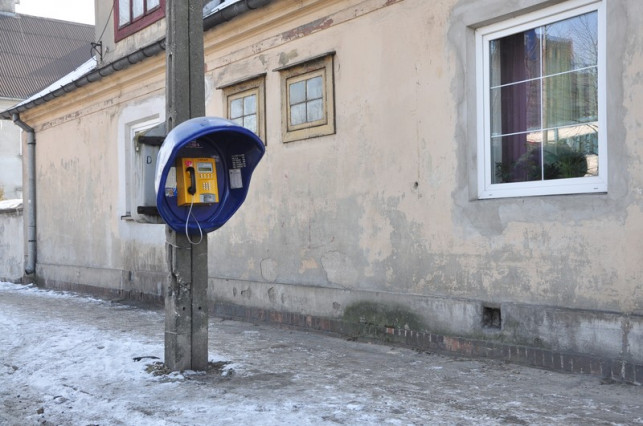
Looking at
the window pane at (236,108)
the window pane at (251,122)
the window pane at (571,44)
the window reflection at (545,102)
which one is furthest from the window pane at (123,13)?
the window pane at (571,44)

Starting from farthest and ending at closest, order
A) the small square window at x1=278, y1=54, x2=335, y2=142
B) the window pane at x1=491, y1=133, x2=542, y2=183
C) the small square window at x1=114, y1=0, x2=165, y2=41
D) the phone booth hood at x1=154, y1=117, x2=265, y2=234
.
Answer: the small square window at x1=114, y1=0, x2=165, y2=41, the small square window at x1=278, y1=54, x2=335, y2=142, the window pane at x1=491, y1=133, x2=542, y2=183, the phone booth hood at x1=154, y1=117, x2=265, y2=234

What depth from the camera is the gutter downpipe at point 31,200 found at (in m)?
16.4

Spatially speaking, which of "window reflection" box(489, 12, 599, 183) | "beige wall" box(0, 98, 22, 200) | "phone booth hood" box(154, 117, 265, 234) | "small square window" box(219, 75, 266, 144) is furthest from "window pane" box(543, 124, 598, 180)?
"beige wall" box(0, 98, 22, 200)

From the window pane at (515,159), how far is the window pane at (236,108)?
4.44 metres

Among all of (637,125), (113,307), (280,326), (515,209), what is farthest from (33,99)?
(637,125)

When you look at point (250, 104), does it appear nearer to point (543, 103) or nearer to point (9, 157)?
point (543, 103)

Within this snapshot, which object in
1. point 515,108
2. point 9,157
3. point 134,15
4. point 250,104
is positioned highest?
point 134,15

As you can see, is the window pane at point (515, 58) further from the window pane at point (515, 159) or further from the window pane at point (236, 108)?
the window pane at point (236, 108)

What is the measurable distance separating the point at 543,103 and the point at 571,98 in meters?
0.30

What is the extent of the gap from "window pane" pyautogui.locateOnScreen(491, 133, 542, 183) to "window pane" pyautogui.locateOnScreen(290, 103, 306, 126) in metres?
2.94

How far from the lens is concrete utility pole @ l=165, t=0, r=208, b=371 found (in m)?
5.99

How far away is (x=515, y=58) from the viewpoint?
263 inches

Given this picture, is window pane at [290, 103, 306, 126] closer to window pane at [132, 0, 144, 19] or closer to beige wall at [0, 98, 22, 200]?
window pane at [132, 0, 144, 19]

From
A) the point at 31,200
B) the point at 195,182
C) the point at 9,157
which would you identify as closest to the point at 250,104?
the point at 195,182
